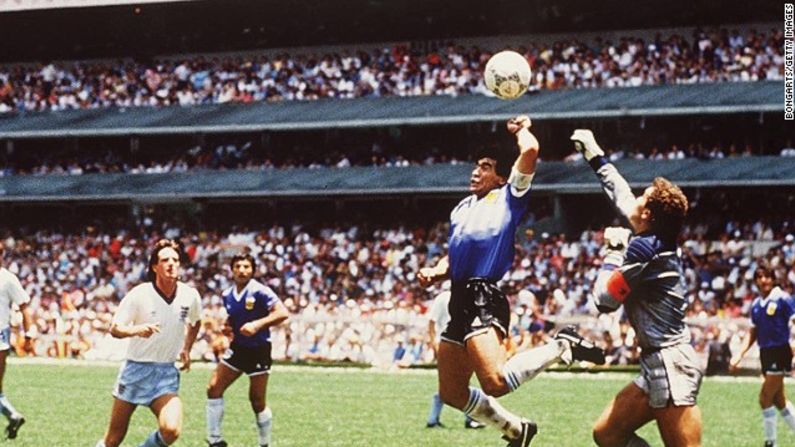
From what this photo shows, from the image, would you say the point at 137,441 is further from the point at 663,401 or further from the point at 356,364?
the point at 356,364

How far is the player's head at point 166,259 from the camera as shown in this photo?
429 inches

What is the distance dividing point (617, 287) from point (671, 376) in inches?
27.6

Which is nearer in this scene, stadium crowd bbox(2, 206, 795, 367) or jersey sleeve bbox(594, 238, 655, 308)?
jersey sleeve bbox(594, 238, 655, 308)

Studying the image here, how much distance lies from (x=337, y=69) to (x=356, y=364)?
15660 mm

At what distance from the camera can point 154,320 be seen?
1101 cm

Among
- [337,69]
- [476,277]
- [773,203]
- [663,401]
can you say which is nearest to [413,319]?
[773,203]

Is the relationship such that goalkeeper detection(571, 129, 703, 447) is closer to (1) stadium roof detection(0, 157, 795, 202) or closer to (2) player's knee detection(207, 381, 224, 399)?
(2) player's knee detection(207, 381, 224, 399)

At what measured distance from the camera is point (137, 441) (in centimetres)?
1587

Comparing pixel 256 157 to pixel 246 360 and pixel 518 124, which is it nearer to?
pixel 246 360

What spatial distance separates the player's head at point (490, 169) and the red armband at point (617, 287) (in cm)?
261

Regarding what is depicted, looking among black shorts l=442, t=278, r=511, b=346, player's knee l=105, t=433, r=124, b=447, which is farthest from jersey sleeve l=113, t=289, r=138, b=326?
black shorts l=442, t=278, r=511, b=346

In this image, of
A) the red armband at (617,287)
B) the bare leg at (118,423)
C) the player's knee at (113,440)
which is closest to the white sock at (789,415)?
the red armband at (617,287)

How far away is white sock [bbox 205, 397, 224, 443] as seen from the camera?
544 inches

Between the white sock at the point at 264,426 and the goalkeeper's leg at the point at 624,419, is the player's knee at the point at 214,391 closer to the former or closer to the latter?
the white sock at the point at 264,426
